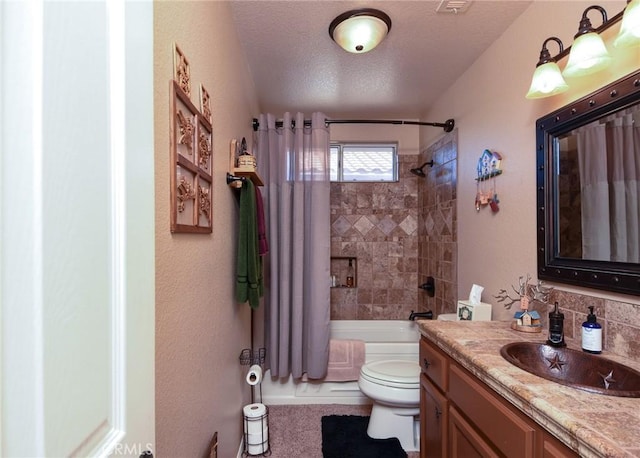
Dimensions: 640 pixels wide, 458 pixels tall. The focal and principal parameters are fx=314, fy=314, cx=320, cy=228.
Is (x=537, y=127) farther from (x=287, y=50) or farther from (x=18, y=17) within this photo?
(x=18, y=17)

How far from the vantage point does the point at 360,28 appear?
1.66m

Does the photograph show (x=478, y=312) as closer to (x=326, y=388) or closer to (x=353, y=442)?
(x=353, y=442)

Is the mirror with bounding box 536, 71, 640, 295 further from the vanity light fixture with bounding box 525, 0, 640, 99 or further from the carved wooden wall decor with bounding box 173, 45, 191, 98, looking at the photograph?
the carved wooden wall decor with bounding box 173, 45, 191, 98

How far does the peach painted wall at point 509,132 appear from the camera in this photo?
52.1 inches

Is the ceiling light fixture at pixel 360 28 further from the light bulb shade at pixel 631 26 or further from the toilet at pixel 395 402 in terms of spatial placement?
the toilet at pixel 395 402

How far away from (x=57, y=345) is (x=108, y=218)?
0.60ft

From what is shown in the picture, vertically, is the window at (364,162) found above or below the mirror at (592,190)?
above

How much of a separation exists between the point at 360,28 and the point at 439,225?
170cm

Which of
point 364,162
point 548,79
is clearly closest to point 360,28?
point 548,79

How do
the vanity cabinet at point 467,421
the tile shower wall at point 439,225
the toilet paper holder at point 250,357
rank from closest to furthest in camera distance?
the vanity cabinet at point 467,421 → the toilet paper holder at point 250,357 → the tile shower wall at point 439,225

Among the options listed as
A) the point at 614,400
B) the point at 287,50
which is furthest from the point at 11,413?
the point at 287,50

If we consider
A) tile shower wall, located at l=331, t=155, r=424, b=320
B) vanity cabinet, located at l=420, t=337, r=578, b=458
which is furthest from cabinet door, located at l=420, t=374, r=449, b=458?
tile shower wall, located at l=331, t=155, r=424, b=320

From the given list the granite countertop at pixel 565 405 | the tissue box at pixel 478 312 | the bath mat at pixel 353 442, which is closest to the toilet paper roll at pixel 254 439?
the bath mat at pixel 353 442

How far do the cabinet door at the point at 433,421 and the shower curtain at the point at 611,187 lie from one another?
85 cm
